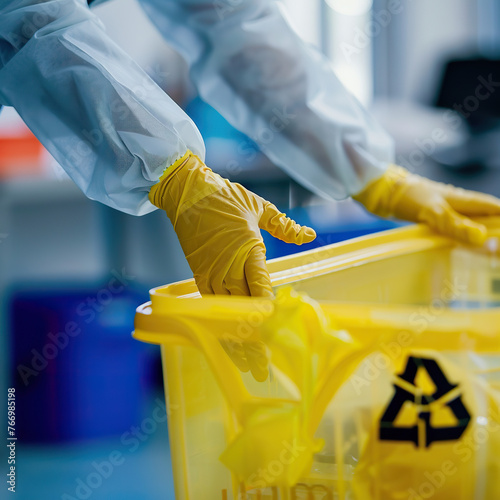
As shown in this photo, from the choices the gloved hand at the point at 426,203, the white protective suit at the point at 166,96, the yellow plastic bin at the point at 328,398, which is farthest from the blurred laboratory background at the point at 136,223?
the yellow plastic bin at the point at 328,398

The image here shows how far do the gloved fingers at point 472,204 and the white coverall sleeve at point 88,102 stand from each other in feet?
1.55

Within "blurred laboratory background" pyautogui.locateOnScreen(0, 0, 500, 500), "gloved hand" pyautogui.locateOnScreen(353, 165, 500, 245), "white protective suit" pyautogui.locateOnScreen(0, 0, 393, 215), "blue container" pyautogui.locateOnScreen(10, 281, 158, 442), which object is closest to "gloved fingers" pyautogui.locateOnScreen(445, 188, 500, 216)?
"gloved hand" pyautogui.locateOnScreen(353, 165, 500, 245)

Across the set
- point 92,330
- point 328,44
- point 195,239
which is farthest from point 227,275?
point 328,44

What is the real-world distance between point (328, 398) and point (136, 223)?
1.35 metres

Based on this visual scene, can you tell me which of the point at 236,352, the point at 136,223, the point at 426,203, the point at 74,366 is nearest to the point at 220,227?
the point at 236,352

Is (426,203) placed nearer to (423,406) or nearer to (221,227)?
(221,227)

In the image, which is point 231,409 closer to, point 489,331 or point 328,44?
point 489,331

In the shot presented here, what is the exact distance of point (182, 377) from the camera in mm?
621

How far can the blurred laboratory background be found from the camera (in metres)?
1.36

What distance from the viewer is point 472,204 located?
3.31ft

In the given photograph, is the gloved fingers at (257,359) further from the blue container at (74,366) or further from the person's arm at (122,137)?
the blue container at (74,366)

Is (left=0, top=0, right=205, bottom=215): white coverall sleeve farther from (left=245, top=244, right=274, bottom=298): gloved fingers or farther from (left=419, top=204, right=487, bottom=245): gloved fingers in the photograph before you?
(left=419, top=204, right=487, bottom=245): gloved fingers

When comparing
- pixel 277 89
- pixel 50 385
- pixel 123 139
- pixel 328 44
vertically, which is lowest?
pixel 50 385

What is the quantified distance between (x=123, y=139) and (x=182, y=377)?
0.27 meters
